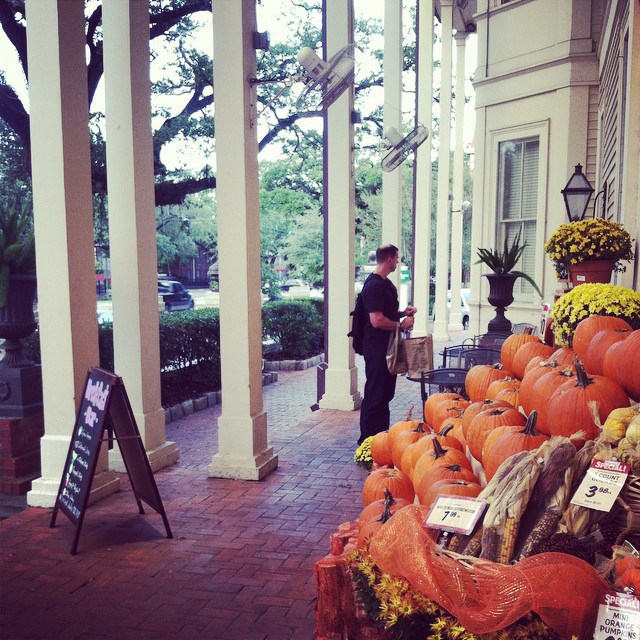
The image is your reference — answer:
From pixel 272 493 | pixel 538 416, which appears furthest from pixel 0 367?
pixel 538 416

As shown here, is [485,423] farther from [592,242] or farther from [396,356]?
[396,356]

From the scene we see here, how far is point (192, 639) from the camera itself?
3324mm

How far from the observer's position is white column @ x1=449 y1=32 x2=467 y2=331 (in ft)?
65.2

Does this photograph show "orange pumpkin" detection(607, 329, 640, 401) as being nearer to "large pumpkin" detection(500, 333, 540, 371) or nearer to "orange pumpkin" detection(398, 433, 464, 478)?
"orange pumpkin" detection(398, 433, 464, 478)

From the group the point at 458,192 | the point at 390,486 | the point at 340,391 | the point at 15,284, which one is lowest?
the point at 340,391

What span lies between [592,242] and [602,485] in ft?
9.54

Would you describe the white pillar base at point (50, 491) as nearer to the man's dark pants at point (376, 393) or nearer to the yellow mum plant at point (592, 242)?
the man's dark pants at point (376, 393)

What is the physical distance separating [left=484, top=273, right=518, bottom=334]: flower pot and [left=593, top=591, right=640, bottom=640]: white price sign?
20.3ft

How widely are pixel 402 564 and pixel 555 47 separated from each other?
9.28 m

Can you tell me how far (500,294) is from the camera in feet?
25.3

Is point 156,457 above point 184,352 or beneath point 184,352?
beneath

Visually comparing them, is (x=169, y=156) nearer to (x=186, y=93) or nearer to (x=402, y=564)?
(x=186, y=93)

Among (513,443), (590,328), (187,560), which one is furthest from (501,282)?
(513,443)

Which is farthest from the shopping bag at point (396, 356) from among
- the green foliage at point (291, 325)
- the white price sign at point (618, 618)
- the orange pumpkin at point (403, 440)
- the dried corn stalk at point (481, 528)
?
the green foliage at point (291, 325)
